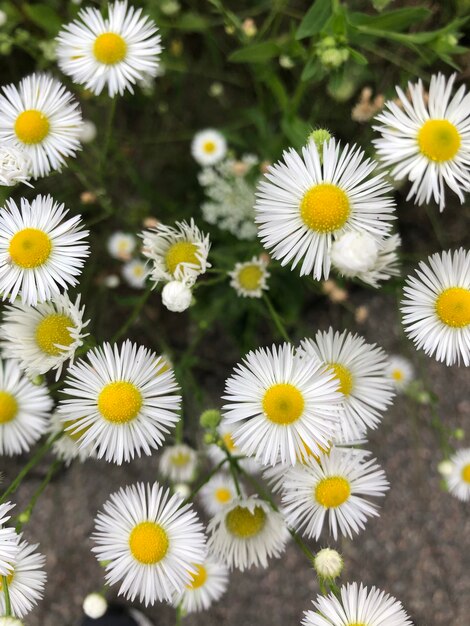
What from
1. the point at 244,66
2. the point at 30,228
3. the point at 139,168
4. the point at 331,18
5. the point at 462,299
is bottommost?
the point at 30,228

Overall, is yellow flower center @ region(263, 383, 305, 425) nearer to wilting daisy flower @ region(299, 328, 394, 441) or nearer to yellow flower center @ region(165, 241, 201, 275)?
wilting daisy flower @ region(299, 328, 394, 441)

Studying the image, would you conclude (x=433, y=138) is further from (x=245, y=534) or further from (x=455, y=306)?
(x=245, y=534)

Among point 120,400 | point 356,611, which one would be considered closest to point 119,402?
point 120,400

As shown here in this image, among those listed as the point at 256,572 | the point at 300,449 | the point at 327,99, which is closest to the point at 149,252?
the point at 300,449

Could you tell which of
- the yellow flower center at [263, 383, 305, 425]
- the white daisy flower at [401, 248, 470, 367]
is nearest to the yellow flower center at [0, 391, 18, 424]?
the yellow flower center at [263, 383, 305, 425]

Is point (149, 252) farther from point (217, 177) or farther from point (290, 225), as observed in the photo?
point (217, 177)
